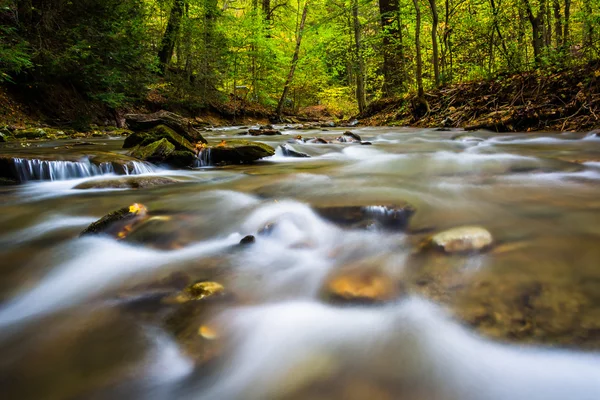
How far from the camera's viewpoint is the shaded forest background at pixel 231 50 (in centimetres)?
790

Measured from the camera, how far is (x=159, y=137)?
550cm

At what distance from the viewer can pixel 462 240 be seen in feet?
6.57

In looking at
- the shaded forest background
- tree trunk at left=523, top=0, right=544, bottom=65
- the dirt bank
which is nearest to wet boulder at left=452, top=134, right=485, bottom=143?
the dirt bank

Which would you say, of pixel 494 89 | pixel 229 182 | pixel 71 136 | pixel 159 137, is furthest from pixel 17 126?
pixel 494 89

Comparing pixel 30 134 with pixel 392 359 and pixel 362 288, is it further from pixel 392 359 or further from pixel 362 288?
pixel 392 359

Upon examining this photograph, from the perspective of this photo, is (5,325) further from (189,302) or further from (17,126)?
(17,126)

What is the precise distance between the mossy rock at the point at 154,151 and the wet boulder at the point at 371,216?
10.5ft

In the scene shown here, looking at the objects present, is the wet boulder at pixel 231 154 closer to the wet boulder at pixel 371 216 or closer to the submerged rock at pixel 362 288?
the wet boulder at pixel 371 216

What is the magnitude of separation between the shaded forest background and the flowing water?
5561 millimetres

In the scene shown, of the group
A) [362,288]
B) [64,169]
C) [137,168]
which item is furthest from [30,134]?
[362,288]

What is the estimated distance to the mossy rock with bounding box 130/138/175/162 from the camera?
16.4 feet

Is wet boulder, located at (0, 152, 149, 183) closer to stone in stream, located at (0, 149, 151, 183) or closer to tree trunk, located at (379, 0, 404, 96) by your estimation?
stone in stream, located at (0, 149, 151, 183)

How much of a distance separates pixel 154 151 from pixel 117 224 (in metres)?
2.82

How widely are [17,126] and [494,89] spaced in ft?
36.1
